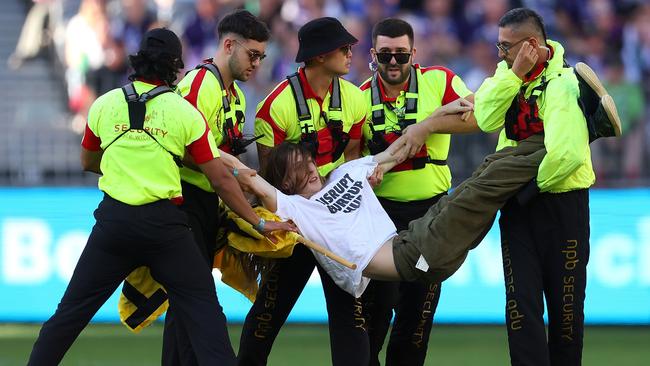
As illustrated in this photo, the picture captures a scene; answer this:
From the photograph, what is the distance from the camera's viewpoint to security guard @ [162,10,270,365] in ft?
23.0

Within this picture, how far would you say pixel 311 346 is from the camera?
10227mm

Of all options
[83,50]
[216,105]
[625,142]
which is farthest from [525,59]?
[83,50]

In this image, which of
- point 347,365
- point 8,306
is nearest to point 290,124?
point 347,365

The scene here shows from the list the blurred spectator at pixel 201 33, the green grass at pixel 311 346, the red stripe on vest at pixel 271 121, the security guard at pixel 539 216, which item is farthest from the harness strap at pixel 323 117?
the blurred spectator at pixel 201 33

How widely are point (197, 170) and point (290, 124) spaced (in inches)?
27.7

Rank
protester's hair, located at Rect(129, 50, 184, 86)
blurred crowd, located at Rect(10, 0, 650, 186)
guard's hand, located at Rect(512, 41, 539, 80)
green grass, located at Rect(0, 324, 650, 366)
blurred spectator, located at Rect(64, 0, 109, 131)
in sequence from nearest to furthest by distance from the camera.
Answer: guard's hand, located at Rect(512, 41, 539, 80)
protester's hair, located at Rect(129, 50, 184, 86)
green grass, located at Rect(0, 324, 650, 366)
blurred crowd, located at Rect(10, 0, 650, 186)
blurred spectator, located at Rect(64, 0, 109, 131)

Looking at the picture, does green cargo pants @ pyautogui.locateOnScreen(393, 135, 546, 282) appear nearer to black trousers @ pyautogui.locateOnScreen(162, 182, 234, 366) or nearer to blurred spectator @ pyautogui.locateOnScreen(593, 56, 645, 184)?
black trousers @ pyautogui.locateOnScreen(162, 182, 234, 366)

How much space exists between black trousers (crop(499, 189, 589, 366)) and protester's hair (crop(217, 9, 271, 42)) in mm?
1884

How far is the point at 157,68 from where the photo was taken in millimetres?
6648

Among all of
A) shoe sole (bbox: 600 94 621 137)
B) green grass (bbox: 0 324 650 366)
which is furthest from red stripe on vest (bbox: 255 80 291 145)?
green grass (bbox: 0 324 650 366)

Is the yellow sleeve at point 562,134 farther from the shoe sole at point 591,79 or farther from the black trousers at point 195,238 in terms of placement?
the black trousers at point 195,238

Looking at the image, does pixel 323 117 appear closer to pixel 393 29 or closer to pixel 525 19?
pixel 393 29

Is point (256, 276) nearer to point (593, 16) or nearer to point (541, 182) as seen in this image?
point (541, 182)

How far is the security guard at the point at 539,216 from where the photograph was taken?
6457 mm
